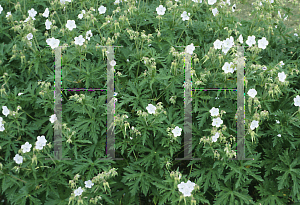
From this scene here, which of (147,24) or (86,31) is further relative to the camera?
(147,24)

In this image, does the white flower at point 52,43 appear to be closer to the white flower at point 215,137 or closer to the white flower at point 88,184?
the white flower at point 88,184

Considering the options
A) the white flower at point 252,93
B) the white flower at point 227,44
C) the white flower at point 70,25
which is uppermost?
the white flower at point 70,25

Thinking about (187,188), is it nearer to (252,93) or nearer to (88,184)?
(88,184)

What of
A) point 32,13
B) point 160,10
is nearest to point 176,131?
point 160,10

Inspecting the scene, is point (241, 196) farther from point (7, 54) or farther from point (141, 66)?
point (7, 54)

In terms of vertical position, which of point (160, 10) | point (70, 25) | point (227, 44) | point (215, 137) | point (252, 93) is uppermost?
point (160, 10)

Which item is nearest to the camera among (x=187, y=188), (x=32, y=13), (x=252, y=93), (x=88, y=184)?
(x=187, y=188)

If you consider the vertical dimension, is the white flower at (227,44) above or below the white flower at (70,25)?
below

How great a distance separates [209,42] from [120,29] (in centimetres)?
161

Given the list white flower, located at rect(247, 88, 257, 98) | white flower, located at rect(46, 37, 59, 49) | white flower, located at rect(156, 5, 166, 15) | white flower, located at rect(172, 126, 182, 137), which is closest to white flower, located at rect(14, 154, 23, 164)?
white flower, located at rect(46, 37, 59, 49)

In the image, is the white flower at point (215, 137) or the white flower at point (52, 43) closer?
the white flower at point (215, 137)

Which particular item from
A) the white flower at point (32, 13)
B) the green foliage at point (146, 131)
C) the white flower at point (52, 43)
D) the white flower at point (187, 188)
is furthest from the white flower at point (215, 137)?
the white flower at point (32, 13)

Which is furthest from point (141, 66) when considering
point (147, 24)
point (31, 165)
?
A: point (31, 165)

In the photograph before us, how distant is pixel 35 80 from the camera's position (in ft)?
15.1
